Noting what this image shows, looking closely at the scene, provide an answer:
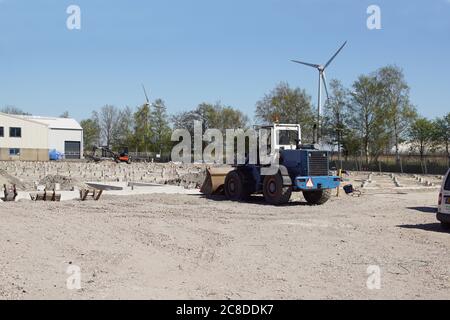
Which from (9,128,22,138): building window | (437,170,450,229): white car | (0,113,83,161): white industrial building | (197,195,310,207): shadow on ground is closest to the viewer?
(437,170,450,229): white car

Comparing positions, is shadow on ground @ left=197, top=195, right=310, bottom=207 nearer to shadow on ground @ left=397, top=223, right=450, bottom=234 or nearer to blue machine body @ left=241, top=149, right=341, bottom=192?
blue machine body @ left=241, top=149, right=341, bottom=192

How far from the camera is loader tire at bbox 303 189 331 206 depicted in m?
18.9

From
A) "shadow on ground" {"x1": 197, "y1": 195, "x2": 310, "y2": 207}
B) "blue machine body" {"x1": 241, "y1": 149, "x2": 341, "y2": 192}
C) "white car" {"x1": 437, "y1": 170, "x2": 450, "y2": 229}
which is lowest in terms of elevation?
"shadow on ground" {"x1": 197, "y1": 195, "x2": 310, "y2": 207}

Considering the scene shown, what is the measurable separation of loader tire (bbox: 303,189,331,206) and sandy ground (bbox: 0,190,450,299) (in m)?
2.13

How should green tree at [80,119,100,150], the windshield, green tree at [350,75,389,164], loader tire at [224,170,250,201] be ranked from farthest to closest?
green tree at [80,119,100,150]
green tree at [350,75,389,164]
loader tire at [224,170,250,201]
the windshield

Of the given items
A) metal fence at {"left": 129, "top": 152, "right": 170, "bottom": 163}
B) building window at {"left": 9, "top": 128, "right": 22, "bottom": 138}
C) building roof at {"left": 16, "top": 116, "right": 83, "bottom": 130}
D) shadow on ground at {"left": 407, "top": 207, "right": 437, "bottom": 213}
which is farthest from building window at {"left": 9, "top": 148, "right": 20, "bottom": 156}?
shadow on ground at {"left": 407, "top": 207, "right": 437, "bottom": 213}

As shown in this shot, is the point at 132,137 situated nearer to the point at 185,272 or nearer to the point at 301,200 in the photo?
the point at 301,200

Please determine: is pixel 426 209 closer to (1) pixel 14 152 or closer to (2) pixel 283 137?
(2) pixel 283 137

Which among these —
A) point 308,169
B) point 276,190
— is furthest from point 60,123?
point 308,169

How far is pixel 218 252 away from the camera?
9852mm

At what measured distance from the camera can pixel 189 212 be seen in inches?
621

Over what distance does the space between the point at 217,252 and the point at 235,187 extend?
10.2 m

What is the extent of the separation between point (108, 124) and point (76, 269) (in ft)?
286
